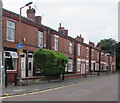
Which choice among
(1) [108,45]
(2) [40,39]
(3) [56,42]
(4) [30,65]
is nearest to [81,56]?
(3) [56,42]

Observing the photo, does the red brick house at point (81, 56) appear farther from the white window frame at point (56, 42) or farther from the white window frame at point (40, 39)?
the white window frame at point (40, 39)

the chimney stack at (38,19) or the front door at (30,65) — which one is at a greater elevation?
the chimney stack at (38,19)

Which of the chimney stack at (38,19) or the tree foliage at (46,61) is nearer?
the tree foliage at (46,61)

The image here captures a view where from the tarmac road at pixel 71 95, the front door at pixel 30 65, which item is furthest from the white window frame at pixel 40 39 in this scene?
the tarmac road at pixel 71 95

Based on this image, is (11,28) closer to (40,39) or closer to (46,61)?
(46,61)

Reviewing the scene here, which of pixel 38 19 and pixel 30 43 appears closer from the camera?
pixel 30 43

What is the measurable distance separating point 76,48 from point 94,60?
13.2 m

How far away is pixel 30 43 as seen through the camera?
22.4m

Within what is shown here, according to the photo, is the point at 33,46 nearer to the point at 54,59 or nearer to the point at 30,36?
the point at 30,36

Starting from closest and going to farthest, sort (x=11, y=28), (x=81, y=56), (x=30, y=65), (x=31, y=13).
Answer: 1. (x=11, y=28)
2. (x=30, y=65)
3. (x=31, y=13)
4. (x=81, y=56)

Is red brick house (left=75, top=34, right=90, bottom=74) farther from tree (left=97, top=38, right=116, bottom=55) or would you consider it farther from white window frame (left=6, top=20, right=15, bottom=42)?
tree (left=97, top=38, right=116, bottom=55)

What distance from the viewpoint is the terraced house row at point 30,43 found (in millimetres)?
18703

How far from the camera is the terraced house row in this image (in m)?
18.7

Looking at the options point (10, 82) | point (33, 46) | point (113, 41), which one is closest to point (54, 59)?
point (33, 46)
